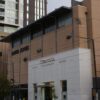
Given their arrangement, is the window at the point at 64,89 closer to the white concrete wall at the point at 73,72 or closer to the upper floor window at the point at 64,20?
the white concrete wall at the point at 73,72

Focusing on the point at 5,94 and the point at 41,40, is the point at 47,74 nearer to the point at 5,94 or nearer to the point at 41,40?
the point at 41,40

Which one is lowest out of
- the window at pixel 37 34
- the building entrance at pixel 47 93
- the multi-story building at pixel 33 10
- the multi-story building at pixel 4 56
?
the building entrance at pixel 47 93

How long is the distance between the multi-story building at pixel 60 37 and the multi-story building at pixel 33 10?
66.9 metres

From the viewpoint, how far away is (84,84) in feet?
166

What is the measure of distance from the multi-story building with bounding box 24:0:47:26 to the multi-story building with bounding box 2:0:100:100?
219ft

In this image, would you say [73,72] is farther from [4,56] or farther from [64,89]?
[4,56]

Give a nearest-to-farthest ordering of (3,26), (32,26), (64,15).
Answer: (64,15) < (32,26) < (3,26)

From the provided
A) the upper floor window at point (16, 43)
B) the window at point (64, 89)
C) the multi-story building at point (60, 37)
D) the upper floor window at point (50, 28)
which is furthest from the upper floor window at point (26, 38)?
the window at point (64, 89)

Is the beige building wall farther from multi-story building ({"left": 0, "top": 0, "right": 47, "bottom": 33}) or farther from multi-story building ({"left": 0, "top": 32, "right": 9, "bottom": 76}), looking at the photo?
multi-story building ({"left": 0, "top": 0, "right": 47, "bottom": 33})

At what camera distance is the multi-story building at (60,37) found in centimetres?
5196

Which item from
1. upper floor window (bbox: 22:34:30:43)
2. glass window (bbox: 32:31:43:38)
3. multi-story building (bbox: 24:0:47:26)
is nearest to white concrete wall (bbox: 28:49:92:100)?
glass window (bbox: 32:31:43:38)

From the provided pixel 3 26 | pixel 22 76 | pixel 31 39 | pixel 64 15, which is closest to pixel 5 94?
pixel 22 76

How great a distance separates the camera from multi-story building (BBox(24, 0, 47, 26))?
141000mm

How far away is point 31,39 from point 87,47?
1818 centimetres
